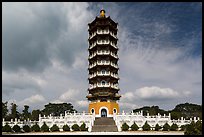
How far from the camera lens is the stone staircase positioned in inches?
1251

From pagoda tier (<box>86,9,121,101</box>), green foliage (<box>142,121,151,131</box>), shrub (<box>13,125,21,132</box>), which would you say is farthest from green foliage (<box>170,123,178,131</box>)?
shrub (<box>13,125,21,132</box>)

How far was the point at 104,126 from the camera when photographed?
3266 cm

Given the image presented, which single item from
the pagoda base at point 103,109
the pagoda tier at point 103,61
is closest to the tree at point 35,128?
the pagoda base at point 103,109

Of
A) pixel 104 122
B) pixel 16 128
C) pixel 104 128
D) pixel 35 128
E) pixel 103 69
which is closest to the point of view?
pixel 16 128

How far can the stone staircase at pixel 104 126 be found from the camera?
1251 inches

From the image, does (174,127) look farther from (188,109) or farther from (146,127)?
(188,109)

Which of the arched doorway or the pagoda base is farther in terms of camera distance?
the arched doorway

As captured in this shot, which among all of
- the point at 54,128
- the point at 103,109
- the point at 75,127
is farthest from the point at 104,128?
the point at 103,109

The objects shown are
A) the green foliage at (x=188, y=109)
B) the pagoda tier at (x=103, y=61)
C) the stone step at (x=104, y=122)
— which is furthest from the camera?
the green foliage at (x=188, y=109)

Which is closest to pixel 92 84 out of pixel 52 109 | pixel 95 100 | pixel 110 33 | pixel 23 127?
pixel 95 100

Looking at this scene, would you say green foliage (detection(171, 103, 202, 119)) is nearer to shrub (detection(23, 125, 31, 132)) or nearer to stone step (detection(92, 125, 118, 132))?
stone step (detection(92, 125, 118, 132))

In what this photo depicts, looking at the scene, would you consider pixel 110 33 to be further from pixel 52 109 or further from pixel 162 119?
pixel 52 109

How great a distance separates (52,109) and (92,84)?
121 ft

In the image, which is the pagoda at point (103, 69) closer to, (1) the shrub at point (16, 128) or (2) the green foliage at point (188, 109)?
(1) the shrub at point (16, 128)
